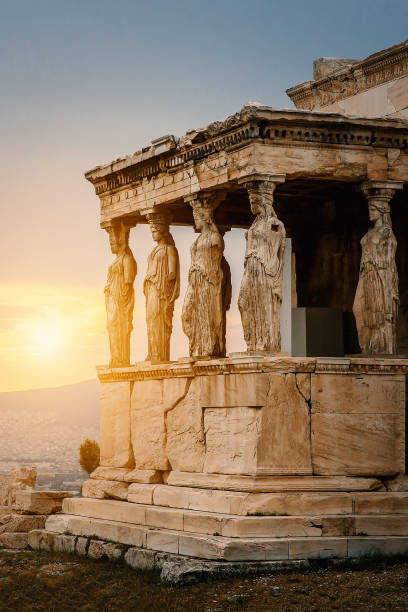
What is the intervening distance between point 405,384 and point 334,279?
8.95 feet

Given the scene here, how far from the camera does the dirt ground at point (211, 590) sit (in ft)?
39.3

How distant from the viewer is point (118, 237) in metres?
17.2

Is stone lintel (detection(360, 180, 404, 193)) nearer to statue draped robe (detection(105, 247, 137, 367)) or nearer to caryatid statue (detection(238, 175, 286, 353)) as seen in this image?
caryatid statue (detection(238, 175, 286, 353))

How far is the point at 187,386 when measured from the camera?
49.4 ft

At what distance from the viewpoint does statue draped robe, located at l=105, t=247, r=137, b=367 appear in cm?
1712

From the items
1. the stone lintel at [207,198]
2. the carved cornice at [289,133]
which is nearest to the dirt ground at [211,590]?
the stone lintel at [207,198]

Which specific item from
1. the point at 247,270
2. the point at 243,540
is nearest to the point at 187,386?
the point at 247,270

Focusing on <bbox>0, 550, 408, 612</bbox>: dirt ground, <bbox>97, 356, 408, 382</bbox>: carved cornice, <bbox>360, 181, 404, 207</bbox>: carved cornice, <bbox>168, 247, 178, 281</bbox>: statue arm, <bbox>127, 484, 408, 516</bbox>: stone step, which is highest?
<bbox>360, 181, 404, 207</bbox>: carved cornice

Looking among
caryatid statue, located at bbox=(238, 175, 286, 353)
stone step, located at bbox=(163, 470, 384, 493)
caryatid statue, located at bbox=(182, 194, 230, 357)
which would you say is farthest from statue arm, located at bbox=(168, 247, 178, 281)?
stone step, located at bbox=(163, 470, 384, 493)

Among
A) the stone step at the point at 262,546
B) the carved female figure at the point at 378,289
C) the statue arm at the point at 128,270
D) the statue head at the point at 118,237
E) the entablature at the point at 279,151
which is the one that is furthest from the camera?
→ the statue head at the point at 118,237

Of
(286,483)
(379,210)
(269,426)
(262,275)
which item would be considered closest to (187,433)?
(269,426)

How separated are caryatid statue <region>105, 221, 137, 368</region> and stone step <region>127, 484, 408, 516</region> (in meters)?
3.36

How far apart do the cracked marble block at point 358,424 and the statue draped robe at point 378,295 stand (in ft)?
1.88

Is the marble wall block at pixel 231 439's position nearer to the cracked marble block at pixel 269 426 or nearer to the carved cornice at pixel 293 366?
the cracked marble block at pixel 269 426
